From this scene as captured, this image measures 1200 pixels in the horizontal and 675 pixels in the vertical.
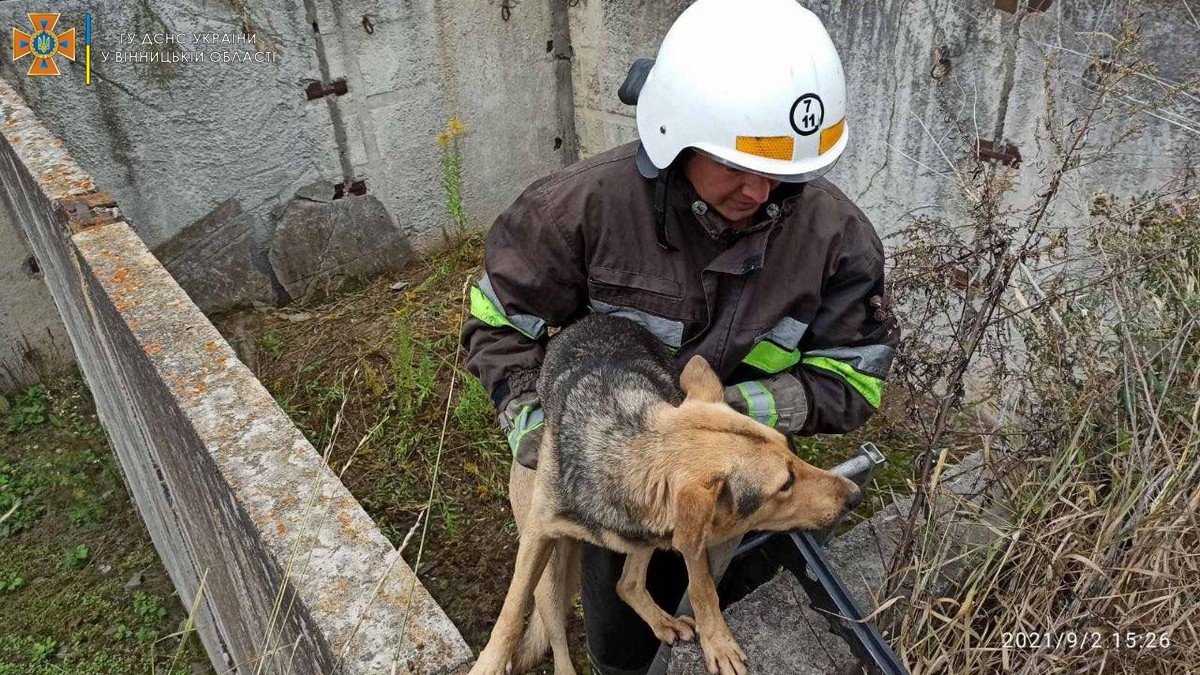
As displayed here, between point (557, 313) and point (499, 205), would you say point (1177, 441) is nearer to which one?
point (557, 313)

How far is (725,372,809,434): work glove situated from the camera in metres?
2.63

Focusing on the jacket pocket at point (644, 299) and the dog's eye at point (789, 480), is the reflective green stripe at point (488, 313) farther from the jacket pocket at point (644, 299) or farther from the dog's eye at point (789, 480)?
the dog's eye at point (789, 480)

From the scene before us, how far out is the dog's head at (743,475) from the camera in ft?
7.49

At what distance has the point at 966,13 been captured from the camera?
420 cm

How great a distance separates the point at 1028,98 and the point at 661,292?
2.67m

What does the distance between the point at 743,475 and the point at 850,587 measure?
27.8 inches

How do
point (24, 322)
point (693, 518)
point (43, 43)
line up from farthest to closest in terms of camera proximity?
point (24, 322), point (43, 43), point (693, 518)

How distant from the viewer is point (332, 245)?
21.0 feet

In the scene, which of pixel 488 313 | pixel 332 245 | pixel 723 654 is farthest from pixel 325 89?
pixel 723 654

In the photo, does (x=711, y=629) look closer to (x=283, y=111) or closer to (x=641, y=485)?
(x=641, y=485)

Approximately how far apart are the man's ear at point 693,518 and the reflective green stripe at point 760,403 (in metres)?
0.55

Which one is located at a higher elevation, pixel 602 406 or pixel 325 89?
pixel 325 89

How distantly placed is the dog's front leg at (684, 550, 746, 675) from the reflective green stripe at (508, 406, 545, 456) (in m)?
0.71

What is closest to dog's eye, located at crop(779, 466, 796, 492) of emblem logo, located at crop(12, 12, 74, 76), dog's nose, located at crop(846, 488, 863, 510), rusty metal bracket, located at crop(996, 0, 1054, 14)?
dog's nose, located at crop(846, 488, 863, 510)
